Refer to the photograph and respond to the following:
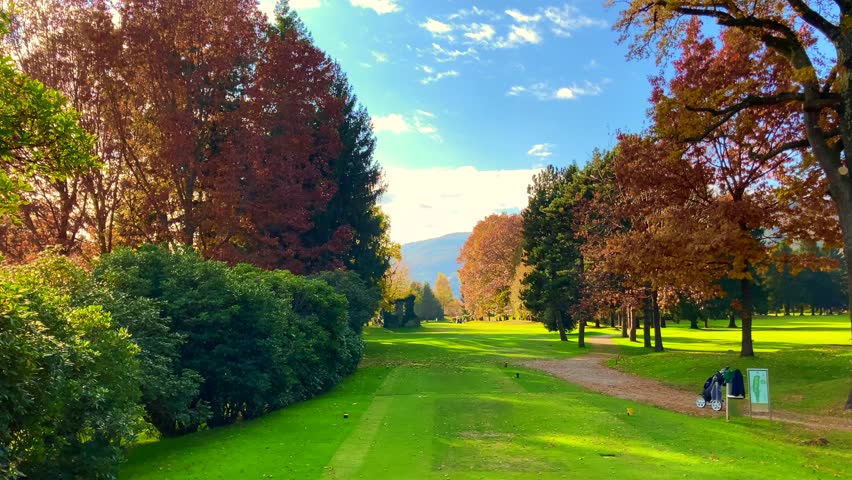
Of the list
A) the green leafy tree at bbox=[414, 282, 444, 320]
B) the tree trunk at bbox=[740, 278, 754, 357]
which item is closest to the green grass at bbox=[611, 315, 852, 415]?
the tree trunk at bbox=[740, 278, 754, 357]

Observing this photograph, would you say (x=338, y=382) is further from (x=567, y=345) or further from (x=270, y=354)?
(x=567, y=345)

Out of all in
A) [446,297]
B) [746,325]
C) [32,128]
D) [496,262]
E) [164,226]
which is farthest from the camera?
[446,297]

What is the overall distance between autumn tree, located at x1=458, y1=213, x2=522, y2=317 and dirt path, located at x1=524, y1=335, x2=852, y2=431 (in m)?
50.6

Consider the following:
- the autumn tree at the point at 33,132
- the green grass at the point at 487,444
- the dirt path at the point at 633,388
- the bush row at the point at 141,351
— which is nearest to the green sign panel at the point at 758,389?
the green grass at the point at 487,444

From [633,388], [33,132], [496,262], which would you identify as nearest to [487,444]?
[33,132]

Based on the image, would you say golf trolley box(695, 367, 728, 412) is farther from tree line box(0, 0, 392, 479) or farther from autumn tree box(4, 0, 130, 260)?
autumn tree box(4, 0, 130, 260)

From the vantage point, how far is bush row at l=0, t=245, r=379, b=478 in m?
6.80

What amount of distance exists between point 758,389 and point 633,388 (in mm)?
7536

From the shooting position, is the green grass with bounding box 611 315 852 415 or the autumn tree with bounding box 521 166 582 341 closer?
the green grass with bounding box 611 315 852 415

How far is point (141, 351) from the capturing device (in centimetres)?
1134

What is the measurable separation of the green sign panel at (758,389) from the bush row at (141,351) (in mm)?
14109

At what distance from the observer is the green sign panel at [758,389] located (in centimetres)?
1471

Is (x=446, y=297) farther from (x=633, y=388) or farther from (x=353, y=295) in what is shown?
(x=633, y=388)

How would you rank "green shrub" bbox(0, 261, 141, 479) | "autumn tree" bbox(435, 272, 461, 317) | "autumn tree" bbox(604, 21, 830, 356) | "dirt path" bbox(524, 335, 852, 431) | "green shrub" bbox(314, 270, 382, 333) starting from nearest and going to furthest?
"green shrub" bbox(0, 261, 141, 479) → "dirt path" bbox(524, 335, 852, 431) → "autumn tree" bbox(604, 21, 830, 356) → "green shrub" bbox(314, 270, 382, 333) → "autumn tree" bbox(435, 272, 461, 317)
